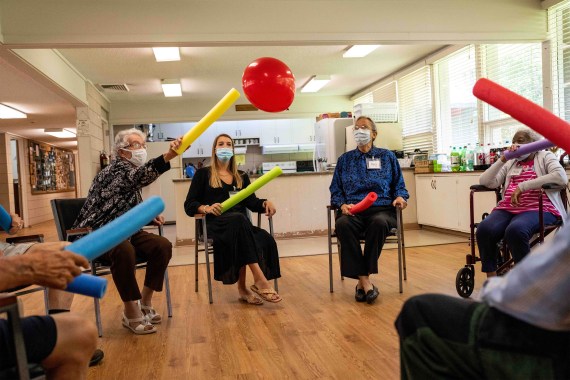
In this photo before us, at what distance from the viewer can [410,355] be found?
0.98 metres

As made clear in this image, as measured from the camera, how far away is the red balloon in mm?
3291

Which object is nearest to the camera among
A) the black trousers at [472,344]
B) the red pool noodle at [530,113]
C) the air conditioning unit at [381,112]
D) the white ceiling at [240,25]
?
the black trousers at [472,344]

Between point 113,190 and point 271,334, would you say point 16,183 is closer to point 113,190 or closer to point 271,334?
point 113,190

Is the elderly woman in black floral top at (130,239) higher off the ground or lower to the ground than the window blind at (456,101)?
lower

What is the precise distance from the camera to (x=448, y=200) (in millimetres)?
5984

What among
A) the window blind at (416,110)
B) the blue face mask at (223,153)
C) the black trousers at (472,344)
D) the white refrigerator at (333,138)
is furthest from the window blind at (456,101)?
the black trousers at (472,344)

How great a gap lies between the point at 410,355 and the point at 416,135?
23.3ft

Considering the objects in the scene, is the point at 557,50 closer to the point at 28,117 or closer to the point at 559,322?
the point at 559,322

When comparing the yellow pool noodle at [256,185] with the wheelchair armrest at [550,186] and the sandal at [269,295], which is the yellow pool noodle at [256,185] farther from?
the wheelchair armrest at [550,186]

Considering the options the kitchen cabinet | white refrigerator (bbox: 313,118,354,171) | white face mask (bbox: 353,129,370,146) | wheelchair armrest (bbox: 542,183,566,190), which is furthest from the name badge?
white refrigerator (bbox: 313,118,354,171)

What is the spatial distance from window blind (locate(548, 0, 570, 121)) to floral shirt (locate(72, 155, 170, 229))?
4.21 meters

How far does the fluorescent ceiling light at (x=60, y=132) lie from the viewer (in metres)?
12.0

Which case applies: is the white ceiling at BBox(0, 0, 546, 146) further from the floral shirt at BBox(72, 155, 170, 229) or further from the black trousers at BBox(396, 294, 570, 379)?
the black trousers at BBox(396, 294, 570, 379)

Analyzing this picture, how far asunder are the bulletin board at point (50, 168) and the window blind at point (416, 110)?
10259 millimetres
